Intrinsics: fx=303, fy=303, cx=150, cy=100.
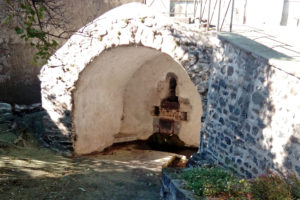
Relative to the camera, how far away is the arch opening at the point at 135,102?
7.41m

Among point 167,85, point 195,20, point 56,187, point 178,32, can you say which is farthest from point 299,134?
point 167,85

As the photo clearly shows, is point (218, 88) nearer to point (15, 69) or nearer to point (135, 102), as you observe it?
point (135, 102)

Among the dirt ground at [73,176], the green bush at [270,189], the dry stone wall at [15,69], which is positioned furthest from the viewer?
the dry stone wall at [15,69]

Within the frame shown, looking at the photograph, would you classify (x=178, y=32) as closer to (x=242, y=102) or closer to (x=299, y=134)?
(x=242, y=102)

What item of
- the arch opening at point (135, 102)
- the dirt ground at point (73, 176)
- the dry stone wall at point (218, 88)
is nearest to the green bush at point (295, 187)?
the dry stone wall at point (218, 88)

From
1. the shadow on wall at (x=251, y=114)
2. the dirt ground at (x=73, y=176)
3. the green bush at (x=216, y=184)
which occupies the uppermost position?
the shadow on wall at (x=251, y=114)

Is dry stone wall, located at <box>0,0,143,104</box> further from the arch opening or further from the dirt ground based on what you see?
the dirt ground

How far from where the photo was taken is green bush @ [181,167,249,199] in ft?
12.0

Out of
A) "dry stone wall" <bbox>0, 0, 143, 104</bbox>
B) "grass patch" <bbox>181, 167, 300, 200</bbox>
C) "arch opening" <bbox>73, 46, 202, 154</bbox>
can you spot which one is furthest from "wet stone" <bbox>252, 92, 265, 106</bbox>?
"dry stone wall" <bbox>0, 0, 143, 104</bbox>

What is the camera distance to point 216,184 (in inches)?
152

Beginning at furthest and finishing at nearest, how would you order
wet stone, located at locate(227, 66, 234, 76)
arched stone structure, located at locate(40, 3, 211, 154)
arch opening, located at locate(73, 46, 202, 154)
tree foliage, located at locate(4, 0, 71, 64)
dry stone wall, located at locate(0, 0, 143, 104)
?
dry stone wall, located at locate(0, 0, 143, 104) < arch opening, located at locate(73, 46, 202, 154) < arched stone structure, located at locate(40, 3, 211, 154) < wet stone, located at locate(227, 66, 234, 76) < tree foliage, located at locate(4, 0, 71, 64)

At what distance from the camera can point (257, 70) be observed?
4184 mm

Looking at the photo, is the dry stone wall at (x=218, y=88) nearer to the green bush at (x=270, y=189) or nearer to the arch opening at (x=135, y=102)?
the green bush at (x=270, y=189)

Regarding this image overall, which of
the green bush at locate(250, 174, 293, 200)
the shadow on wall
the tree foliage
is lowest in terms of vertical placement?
the green bush at locate(250, 174, 293, 200)
